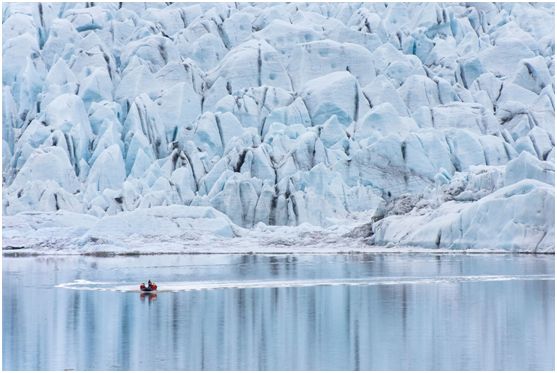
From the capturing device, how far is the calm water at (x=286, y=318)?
1463 centimetres

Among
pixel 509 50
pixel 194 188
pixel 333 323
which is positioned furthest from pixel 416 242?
pixel 509 50

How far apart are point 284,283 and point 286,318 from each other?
5719mm

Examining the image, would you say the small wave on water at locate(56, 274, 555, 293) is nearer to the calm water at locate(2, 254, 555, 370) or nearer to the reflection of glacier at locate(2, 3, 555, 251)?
the calm water at locate(2, 254, 555, 370)

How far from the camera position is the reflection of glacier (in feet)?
123

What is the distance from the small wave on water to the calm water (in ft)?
0.15

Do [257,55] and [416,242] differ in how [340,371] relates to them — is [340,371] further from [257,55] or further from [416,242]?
[257,55]

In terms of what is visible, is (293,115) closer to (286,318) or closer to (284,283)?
(284,283)

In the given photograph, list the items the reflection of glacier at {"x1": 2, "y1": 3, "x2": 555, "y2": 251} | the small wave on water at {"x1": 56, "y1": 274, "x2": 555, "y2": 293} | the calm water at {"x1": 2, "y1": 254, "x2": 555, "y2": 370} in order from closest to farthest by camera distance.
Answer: the calm water at {"x1": 2, "y1": 254, "x2": 555, "y2": 370}
the small wave on water at {"x1": 56, "y1": 274, "x2": 555, "y2": 293}
the reflection of glacier at {"x1": 2, "y1": 3, "x2": 555, "y2": 251}

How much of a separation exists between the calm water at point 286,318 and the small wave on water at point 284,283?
5cm

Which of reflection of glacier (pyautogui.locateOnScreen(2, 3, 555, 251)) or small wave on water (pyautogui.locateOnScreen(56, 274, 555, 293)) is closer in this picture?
small wave on water (pyautogui.locateOnScreen(56, 274, 555, 293))

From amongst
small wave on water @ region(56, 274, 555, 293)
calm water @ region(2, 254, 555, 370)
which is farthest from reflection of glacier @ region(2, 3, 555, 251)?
calm water @ region(2, 254, 555, 370)

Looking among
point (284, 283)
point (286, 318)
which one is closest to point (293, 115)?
point (284, 283)

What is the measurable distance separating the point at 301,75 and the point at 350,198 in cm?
1061

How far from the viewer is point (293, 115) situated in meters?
46.4
